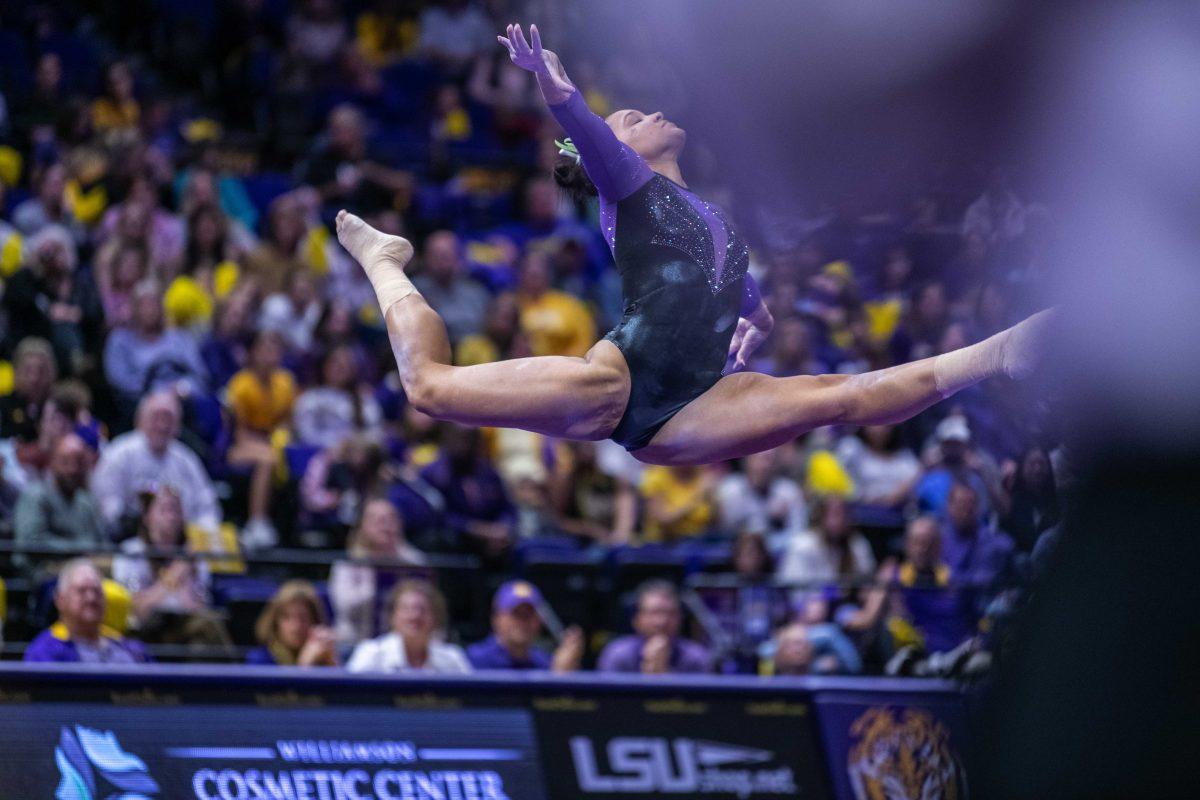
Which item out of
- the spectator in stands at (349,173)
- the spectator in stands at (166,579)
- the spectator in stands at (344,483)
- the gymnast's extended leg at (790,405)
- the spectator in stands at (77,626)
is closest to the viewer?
the gymnast's extended leg at (790,405)

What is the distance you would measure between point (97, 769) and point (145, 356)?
11.9ft

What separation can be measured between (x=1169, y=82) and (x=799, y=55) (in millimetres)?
405

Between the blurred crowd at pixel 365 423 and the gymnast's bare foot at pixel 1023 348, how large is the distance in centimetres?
32

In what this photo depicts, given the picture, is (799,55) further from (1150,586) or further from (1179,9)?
(1150,586)

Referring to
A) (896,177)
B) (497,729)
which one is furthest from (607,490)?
(896,177)

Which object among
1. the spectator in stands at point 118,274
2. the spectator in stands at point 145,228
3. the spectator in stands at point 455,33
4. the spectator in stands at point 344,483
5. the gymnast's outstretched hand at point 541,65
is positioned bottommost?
the spectator in stands at point 344,483

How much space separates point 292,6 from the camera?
12359 mm

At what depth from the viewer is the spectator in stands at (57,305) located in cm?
838

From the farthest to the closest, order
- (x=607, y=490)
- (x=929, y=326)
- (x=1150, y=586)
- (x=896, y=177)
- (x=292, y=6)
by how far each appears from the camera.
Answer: (x=292, y=6) < (x=607, y=490) < (x=929, y=326) < (x=896, y=177) < (x=1150, y=586)

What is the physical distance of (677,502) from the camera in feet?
30.3

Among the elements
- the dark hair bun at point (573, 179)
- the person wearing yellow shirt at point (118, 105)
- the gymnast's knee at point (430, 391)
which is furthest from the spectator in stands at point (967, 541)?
the person wearing yellow shirt at point (118, 105)

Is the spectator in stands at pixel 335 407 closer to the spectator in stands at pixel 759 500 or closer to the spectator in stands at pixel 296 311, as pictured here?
the spectator in stands at pixel 296 311

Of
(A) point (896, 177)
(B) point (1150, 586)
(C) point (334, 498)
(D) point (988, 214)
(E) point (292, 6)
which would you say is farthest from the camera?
(E) point (292, 6)

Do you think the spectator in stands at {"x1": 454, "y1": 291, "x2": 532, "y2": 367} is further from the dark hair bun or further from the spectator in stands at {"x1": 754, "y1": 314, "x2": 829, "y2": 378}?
the dark hair bun
